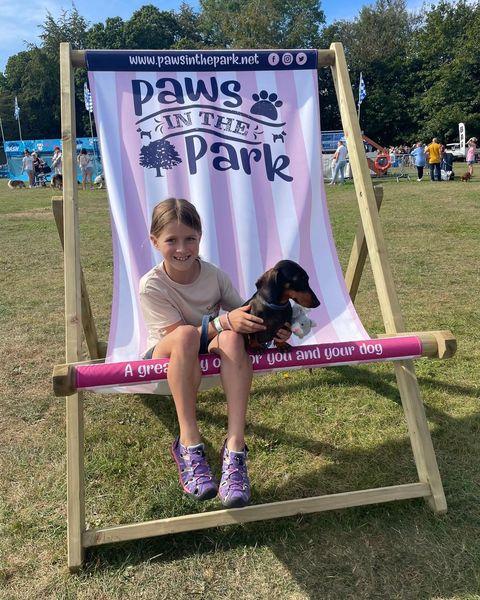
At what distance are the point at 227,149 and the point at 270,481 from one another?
63.5 inches

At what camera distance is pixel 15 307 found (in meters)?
4.09

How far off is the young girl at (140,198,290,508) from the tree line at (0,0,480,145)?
3328 cm

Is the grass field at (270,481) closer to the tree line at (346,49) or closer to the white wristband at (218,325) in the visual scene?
the white wristband at (218,325)

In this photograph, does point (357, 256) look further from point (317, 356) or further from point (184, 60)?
point (184, 60)

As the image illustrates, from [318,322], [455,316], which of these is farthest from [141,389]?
[455,316]

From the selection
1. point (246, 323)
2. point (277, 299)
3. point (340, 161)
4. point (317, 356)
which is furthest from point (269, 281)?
point (340, 161)

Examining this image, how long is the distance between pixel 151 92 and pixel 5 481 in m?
1.91

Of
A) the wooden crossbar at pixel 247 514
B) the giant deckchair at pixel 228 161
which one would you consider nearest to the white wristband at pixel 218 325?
the giant deckchair at pixel 228 161

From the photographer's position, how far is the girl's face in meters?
1.97

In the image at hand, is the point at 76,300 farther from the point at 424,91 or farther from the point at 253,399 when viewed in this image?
the point at 424,91

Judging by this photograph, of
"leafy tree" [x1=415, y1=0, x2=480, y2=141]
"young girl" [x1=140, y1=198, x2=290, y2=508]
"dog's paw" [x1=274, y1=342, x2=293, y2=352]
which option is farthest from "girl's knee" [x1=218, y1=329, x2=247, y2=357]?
"leafy tree" [x1=415, y1=0, x2=480, y2=141]

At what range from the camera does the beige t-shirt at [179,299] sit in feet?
6.52

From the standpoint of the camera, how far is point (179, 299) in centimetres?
204

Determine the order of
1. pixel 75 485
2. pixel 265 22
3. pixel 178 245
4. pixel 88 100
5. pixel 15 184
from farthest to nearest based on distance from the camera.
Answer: pixel 265 22 < pixel 15 184 < pixel 88 100 < pixel 178 245 < pixel 75 485
